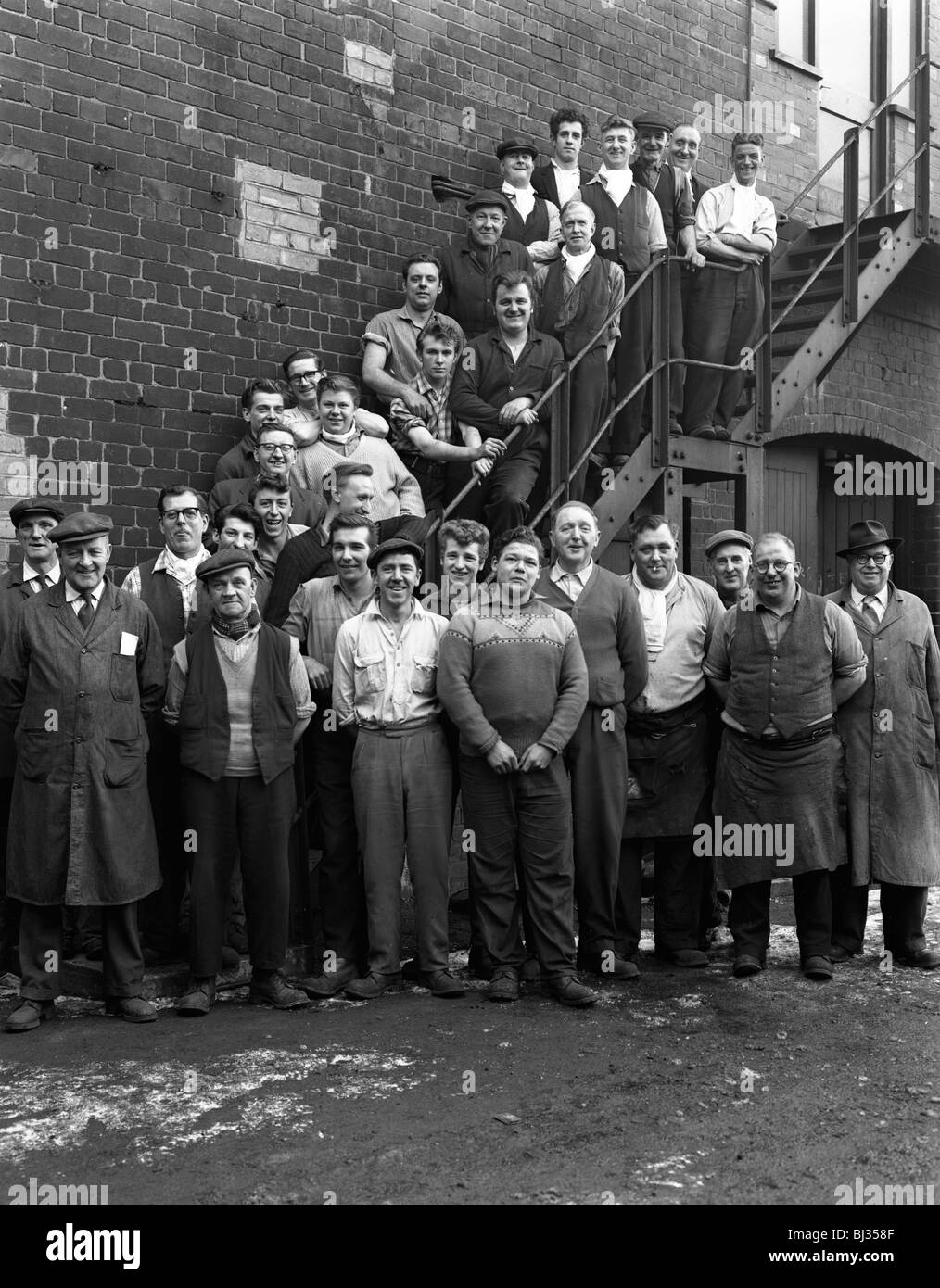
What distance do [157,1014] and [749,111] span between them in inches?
367

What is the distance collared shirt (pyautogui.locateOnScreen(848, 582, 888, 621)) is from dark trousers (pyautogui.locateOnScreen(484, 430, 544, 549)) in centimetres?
172

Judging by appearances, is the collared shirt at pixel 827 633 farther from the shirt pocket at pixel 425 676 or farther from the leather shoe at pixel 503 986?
the leather shoe at pixel 503 986

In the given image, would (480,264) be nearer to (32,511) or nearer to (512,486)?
(512,486)

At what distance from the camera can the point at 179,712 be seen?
559 cm

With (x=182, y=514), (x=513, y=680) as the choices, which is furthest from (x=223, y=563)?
(x=513, y=680)

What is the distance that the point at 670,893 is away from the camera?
20.4ft

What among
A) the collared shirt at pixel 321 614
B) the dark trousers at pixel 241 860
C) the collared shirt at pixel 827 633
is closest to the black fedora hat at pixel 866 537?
the collared shirt at pixel 827 633

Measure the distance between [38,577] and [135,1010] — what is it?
78.2 inches

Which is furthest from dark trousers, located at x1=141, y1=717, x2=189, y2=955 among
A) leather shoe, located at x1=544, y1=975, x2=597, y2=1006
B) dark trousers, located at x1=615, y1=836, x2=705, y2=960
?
dark trousers, located at x1=615, y1=836, x2=705, y2=960

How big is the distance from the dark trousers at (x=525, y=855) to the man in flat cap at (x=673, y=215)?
3122mm

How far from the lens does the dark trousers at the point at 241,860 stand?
18.1ft
